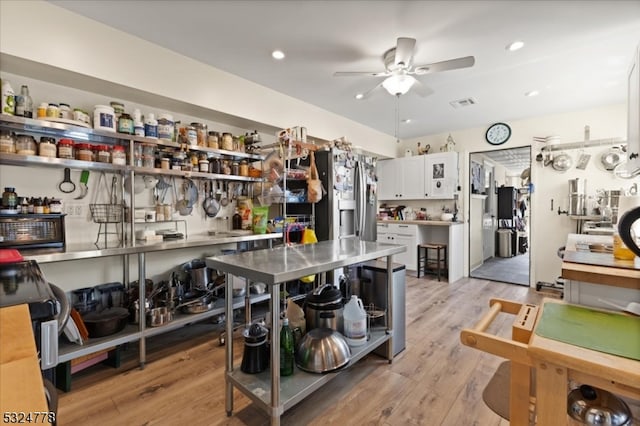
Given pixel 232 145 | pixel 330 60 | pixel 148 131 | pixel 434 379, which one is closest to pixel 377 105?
pixel 330 60

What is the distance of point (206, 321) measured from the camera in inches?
121

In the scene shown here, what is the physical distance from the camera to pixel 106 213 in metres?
2.51

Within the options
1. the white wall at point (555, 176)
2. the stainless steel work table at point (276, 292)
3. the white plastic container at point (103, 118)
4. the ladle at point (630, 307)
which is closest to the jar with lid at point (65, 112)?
the white plastic container at point (103, 118)

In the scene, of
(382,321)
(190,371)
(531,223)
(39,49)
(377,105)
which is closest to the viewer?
(39,49)

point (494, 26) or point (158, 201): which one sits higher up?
point (494, 26)

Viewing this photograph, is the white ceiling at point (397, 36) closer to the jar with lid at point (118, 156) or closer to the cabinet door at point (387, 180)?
the jar with lid at point (118, 156)

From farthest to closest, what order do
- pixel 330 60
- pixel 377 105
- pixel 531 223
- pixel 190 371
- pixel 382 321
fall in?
pixel 531 223, pixel 377 105, pixel 330 60, pixel 382 321, pixel 190 371

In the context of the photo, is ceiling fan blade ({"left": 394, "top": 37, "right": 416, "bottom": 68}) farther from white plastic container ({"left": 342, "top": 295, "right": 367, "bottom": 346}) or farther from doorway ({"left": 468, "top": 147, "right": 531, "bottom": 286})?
doorway ({"left": 468, "top": 147, "right": 531, "bottom": 286})

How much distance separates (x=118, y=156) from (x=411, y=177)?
4689 millimetres

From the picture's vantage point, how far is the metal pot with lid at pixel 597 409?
0.88 meters

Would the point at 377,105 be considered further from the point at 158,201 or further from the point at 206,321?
the point at 206,321

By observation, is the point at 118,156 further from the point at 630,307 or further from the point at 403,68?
the point at 630,307

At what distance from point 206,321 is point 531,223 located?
16.0ft

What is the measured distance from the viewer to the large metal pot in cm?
199
